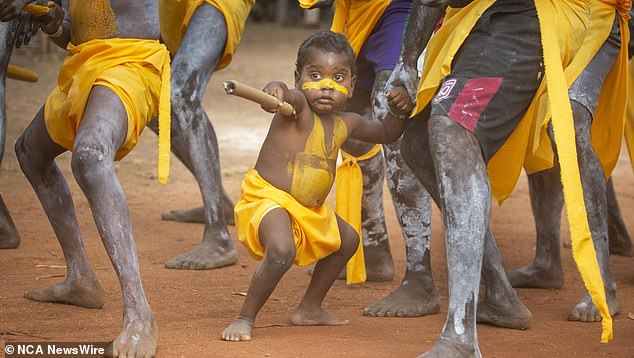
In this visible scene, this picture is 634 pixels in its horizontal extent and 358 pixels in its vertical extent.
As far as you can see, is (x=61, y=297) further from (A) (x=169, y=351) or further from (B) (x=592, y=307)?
(B) (x=592, y=307)

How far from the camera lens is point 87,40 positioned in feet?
15.0

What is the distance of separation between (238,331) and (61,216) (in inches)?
39.7

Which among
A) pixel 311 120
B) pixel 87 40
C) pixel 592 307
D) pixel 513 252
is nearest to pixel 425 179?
pixel 311 120

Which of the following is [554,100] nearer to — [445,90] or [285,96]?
[445,90]

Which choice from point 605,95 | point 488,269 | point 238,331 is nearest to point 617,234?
point 605,95

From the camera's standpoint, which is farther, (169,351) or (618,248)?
(618,248)

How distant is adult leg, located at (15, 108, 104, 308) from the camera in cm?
479

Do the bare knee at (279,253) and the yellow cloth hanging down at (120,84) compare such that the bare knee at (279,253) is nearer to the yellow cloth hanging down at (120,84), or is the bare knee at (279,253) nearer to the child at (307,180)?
the child at (307,180)

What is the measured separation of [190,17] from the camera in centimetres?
627

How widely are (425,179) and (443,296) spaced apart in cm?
102

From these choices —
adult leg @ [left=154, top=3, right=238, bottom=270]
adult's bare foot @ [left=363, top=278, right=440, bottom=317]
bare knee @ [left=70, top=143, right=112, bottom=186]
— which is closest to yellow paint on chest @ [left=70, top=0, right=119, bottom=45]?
bare knee @ [left=70, top=143, right=112, bottom=186]

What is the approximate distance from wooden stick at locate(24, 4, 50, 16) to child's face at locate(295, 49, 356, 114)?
1095 millimetres

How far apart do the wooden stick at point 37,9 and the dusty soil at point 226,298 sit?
125cm

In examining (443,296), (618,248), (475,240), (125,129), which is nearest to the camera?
(475,240)
